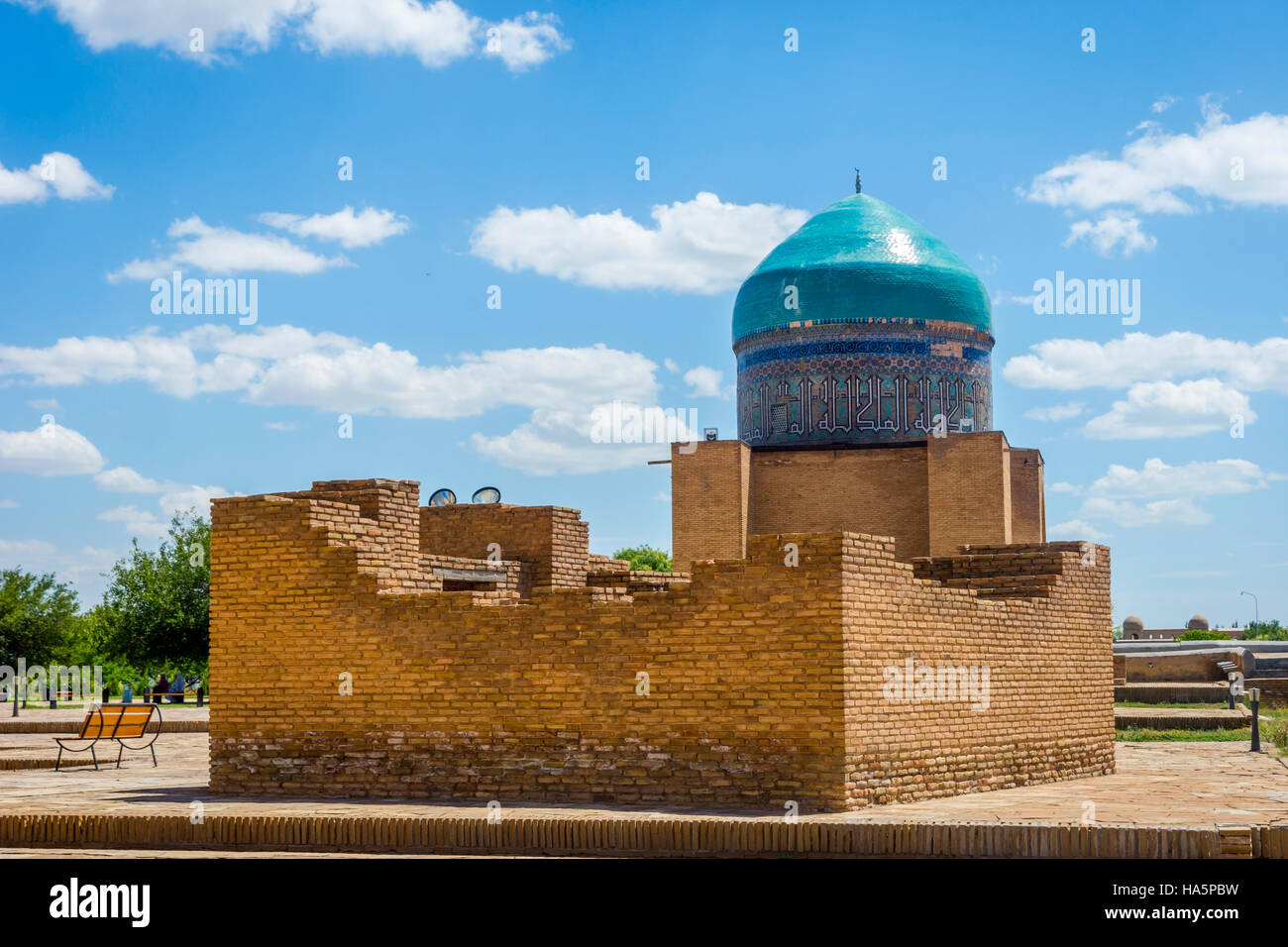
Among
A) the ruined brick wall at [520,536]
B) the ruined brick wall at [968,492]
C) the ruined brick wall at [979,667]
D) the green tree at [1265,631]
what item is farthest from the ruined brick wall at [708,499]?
the green tree at [1265,631]

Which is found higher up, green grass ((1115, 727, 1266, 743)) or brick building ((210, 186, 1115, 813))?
brick building ((210, 186, 1115, 813))

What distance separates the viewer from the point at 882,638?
10.7m

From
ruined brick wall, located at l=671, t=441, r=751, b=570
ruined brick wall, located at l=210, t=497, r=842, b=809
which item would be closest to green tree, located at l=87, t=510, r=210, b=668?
ruined brick wall, located at l=671, t=441, r=751, b=570

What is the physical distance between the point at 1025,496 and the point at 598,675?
1669cm

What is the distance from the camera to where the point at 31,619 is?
4159cm

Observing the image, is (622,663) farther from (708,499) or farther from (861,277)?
(861,277)

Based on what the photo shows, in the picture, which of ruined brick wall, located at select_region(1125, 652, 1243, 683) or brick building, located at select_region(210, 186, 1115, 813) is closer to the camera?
brick building, located at select_region(210, 186, 1115, 813)

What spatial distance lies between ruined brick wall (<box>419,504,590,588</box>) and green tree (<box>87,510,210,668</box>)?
23.9 meters

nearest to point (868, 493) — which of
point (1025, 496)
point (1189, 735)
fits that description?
point (1025, 496)

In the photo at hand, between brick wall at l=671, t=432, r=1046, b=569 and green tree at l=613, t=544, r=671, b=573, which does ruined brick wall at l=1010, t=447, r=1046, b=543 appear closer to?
brick wall at l=671, t=432, r=1046, b=569

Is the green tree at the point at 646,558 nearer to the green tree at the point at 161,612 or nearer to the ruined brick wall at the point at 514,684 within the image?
the green tree at the point at 161,612

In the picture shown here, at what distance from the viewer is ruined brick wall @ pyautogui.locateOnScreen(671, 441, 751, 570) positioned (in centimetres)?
2625

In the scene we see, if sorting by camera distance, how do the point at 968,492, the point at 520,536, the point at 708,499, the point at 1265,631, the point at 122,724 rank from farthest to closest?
1. the point at 1265,631
2. the point at 708,499
3. the point at 968,492
4. the point at 520,536
5. the point at 122,724
